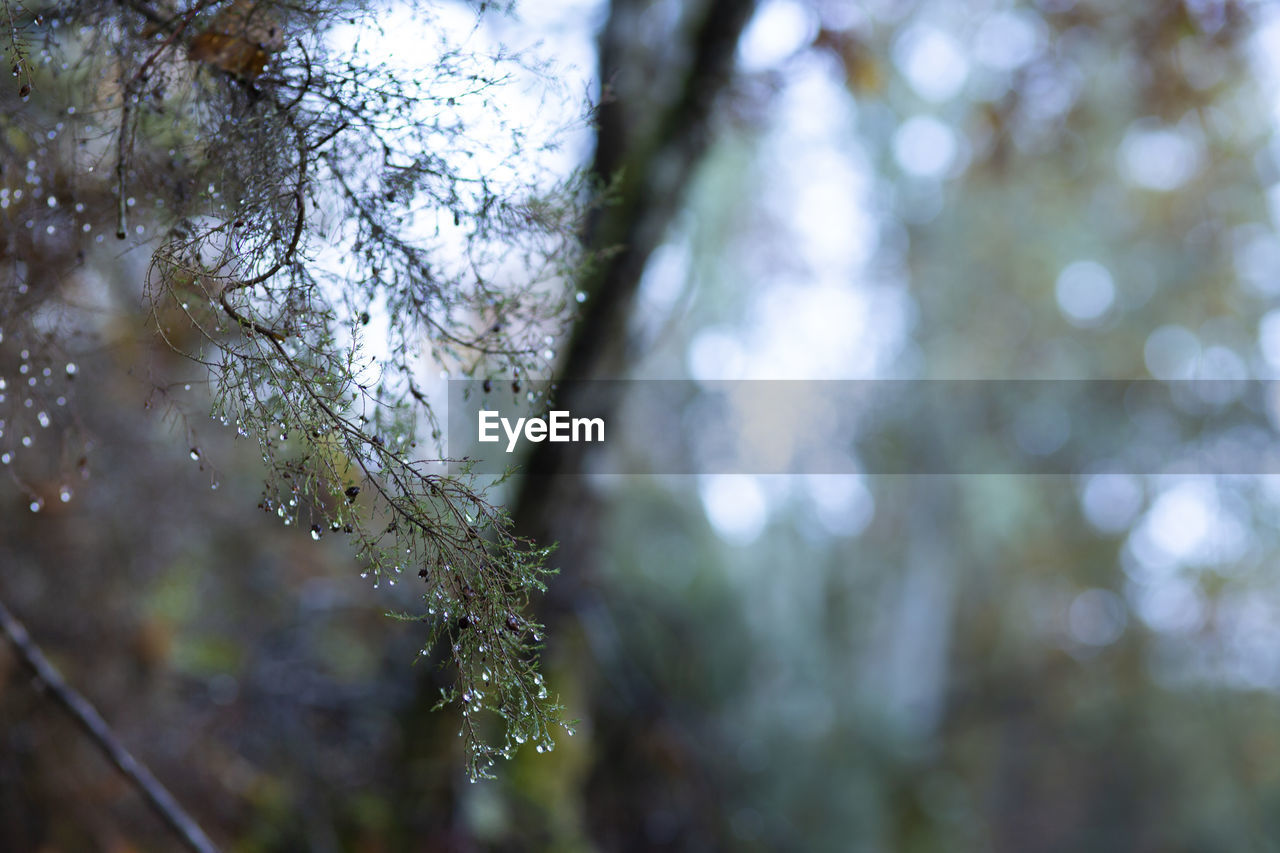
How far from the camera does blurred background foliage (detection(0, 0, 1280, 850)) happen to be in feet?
10.7

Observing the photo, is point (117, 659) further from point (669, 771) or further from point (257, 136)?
point (257, 136)

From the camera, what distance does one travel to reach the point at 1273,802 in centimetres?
921

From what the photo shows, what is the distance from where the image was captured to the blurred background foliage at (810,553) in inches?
129

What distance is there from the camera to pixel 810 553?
30.6ft

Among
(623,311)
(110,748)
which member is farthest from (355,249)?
(623,311)

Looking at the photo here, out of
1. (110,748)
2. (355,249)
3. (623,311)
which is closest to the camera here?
(355,249)

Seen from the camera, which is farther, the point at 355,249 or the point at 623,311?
the point at 623,311

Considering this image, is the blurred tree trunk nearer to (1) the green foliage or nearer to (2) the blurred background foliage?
(2) the blurred background foliage

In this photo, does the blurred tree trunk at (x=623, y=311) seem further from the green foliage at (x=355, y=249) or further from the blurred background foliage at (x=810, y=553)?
the green foliage at (x=355, y=249)

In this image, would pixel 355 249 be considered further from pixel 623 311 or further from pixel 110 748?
pixel 623 311

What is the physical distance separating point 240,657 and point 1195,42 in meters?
4.66

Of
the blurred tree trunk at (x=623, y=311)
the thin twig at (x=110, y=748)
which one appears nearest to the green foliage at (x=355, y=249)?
the thin twig at (x=110, y=748)

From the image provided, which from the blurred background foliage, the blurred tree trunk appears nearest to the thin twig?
the blurred background foliage

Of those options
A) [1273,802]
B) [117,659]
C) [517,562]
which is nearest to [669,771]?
[117,659]
